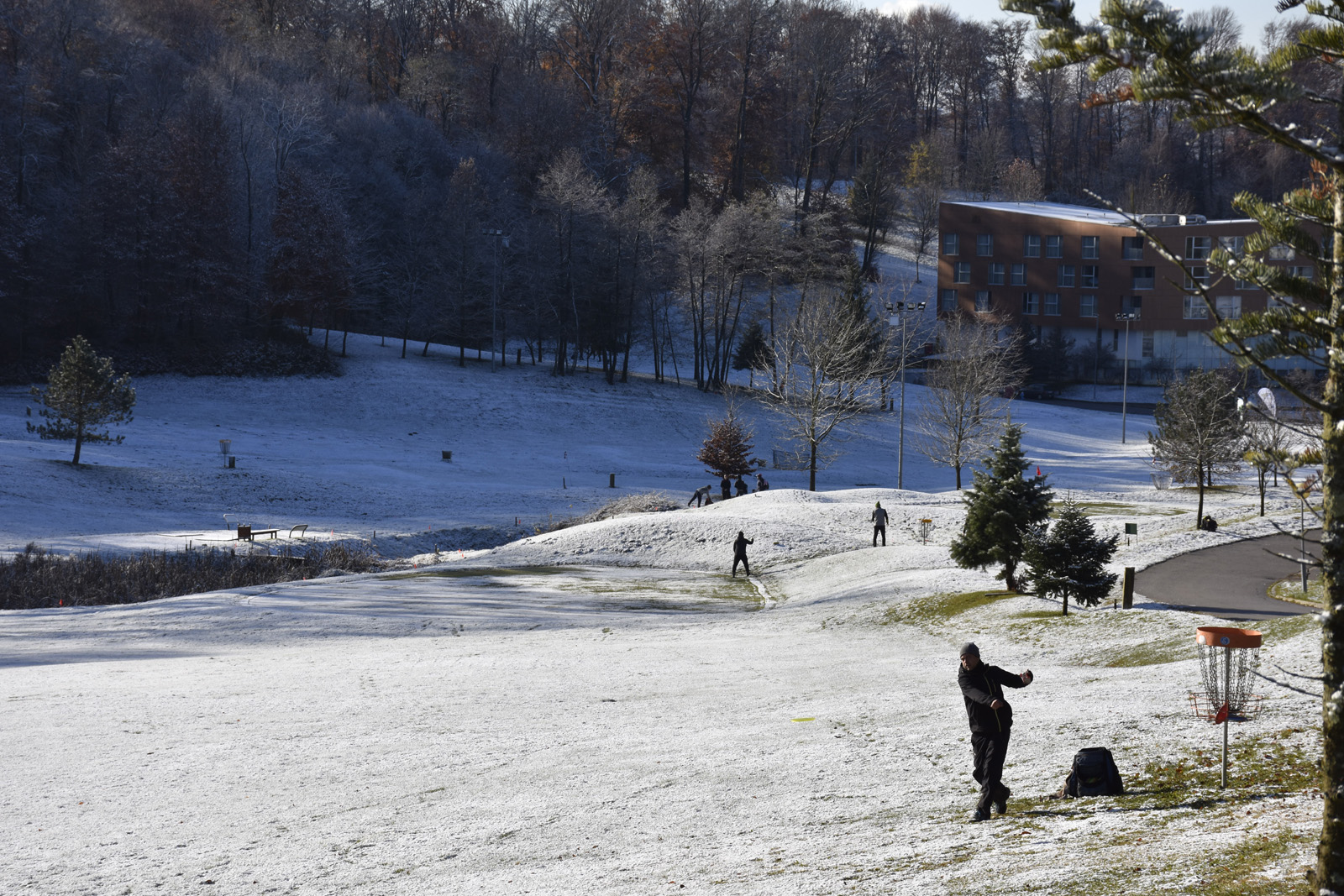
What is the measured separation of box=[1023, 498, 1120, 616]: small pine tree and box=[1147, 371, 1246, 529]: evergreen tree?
20797 mm

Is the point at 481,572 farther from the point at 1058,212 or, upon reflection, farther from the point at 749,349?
the point at 1058,212

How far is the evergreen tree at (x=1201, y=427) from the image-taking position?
44000mm

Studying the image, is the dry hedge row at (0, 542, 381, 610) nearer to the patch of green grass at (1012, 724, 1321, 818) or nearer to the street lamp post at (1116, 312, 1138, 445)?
the patch of green grass at (1012, 724, 1321, 818)

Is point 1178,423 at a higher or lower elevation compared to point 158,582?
higher

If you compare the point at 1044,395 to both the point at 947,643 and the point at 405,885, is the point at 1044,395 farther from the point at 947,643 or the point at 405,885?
the point at 405,885

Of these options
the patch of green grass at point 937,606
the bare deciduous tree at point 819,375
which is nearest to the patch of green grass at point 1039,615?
the patch of green grass at point 937,606

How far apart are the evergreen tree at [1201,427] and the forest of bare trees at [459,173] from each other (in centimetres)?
3194

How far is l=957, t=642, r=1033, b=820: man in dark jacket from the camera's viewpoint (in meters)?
9.86

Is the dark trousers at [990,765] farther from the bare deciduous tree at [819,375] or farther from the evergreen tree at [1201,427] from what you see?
the bare deciduous tree at [819,375]

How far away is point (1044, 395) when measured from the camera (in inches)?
3462

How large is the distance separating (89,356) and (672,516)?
86.2ft

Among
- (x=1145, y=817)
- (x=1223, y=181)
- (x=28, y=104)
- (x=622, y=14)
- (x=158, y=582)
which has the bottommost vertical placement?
(x=158, y=582)

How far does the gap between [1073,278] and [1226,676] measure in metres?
89.7

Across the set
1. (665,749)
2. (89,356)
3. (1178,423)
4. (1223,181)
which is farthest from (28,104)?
(1223,181)
